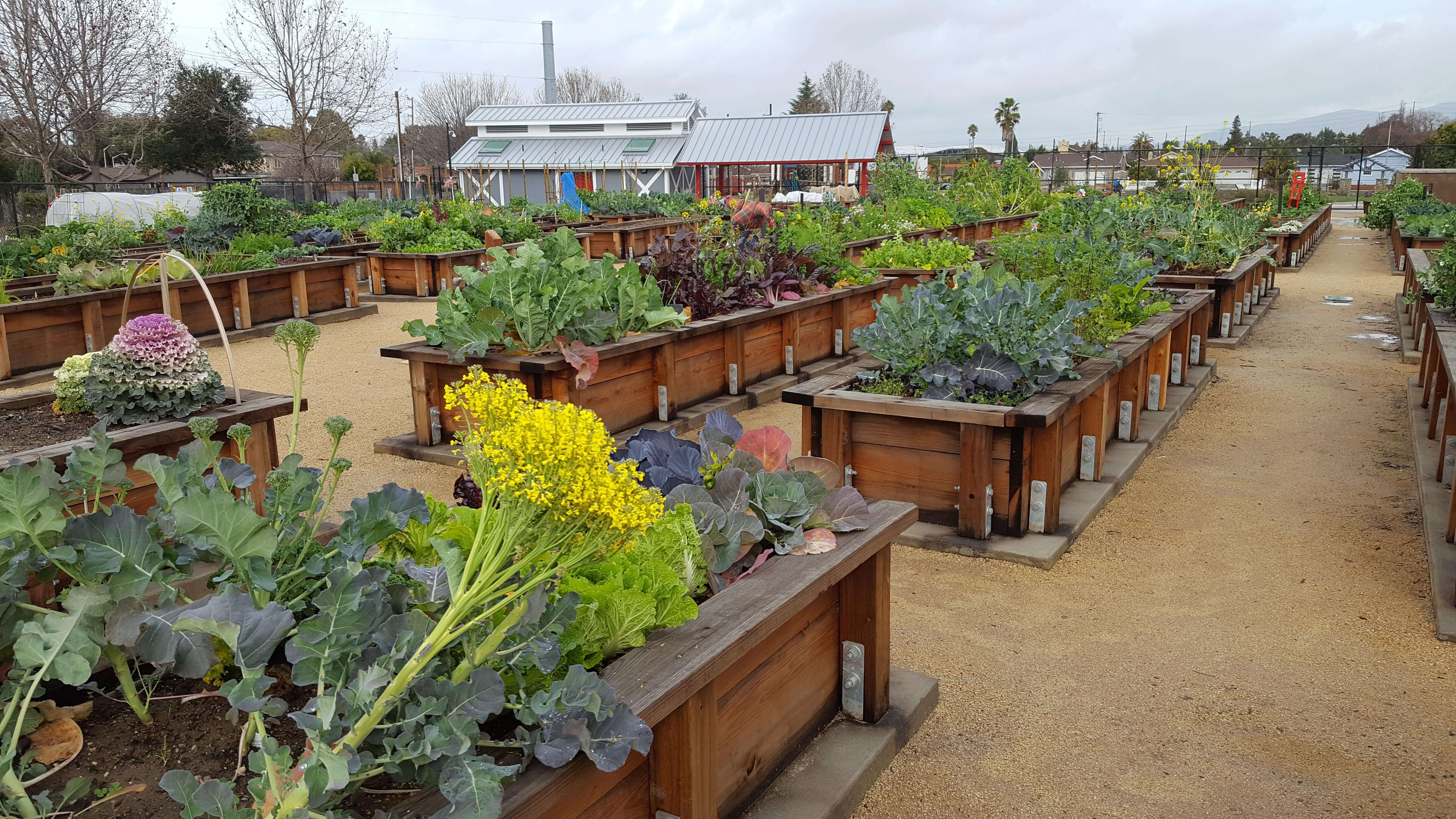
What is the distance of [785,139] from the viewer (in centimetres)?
3881

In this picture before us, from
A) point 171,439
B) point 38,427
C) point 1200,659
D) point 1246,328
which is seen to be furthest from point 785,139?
point 1200,659

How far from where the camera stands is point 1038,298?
5.04 metres

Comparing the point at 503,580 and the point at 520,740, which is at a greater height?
the point at 503,580

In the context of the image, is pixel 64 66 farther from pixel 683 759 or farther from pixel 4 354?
pixel 683 759

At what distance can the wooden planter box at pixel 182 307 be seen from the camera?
8461mm

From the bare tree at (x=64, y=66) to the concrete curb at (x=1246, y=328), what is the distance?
2386 cm

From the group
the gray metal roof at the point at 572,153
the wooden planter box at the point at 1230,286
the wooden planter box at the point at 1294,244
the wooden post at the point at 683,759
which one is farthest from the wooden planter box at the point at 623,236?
the gray metal roof at the point at 572,153

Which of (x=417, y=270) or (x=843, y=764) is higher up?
(x=417, y=270)

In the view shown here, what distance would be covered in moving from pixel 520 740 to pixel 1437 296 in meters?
7.00

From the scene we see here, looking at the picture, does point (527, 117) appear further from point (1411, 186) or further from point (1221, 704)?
point (1221, 704)

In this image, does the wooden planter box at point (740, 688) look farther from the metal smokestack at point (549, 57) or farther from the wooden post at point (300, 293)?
the metal smokestack at point (549, 57)

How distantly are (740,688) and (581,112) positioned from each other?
46.5 meters

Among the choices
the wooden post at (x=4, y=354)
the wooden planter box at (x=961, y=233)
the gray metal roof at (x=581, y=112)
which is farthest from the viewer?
the gray metal roof at (x=581, y=112)

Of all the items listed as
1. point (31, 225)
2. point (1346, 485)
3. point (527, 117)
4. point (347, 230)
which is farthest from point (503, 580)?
point (527, 117)
